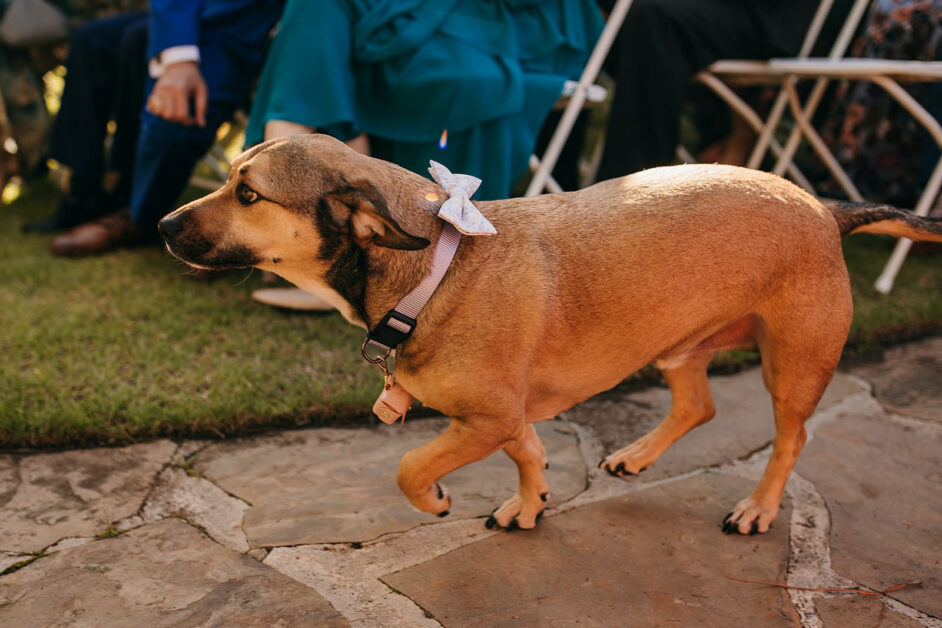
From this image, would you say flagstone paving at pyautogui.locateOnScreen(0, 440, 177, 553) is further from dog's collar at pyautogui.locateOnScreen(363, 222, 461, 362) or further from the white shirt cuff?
the white shirt cuff

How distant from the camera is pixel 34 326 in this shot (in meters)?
3.66

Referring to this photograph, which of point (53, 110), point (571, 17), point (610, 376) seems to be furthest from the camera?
point (53, 110)

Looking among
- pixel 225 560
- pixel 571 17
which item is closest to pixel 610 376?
pixel 225 560

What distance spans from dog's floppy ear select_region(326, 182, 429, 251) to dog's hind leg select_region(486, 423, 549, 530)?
79 centimetres

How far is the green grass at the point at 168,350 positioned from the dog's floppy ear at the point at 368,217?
4.03 feet

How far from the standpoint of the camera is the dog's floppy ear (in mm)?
1852

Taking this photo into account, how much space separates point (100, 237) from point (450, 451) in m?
3.54

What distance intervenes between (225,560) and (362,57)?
2.25 meters

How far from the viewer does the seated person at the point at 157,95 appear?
403cm

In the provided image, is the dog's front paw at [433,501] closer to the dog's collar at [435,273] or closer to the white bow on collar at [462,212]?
the dog's collar at [435,273]

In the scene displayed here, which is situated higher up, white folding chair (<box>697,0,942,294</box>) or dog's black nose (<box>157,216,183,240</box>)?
white folding chair (<box>697,0,942,294</box>)

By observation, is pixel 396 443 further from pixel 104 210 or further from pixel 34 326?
pixel 104 210

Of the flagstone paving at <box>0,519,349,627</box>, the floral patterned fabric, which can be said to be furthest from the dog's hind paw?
the floral patterned fabric

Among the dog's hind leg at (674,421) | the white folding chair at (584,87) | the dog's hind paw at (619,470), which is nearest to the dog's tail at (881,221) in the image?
the dog's hind leg at (674,421)
